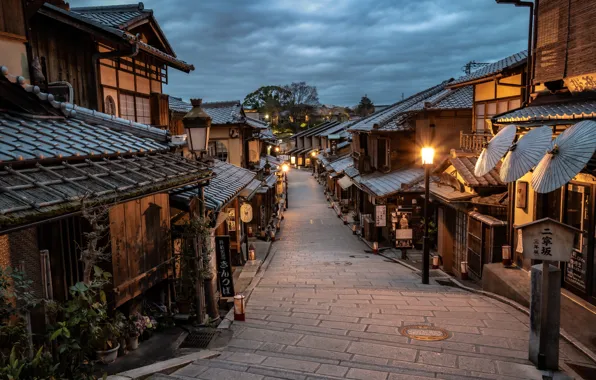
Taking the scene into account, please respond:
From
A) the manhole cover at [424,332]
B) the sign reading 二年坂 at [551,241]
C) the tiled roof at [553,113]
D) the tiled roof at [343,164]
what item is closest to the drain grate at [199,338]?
the manhole cover at [424,332]

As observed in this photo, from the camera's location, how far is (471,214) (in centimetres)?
1809

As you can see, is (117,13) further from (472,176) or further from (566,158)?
(472,176)

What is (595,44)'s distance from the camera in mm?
11750

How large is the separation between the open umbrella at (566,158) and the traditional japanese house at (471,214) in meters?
8.12

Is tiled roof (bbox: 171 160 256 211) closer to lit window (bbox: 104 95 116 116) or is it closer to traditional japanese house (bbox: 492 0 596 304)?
lit window (bbox: 104 95 116 116)

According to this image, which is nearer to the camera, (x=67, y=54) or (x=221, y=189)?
(x=67, y=54)

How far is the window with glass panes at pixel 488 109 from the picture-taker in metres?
18.8

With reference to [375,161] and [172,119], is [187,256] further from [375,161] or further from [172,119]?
[375,161]

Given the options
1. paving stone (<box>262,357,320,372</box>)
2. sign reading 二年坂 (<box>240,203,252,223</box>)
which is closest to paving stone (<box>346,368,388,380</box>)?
paving stone (<box>262,357,320,372</box>)

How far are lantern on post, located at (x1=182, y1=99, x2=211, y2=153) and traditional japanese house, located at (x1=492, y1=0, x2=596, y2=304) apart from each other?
8.64 m

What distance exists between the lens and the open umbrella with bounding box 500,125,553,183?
9211mm

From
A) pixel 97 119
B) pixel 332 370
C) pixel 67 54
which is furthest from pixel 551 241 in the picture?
pixel 67 54

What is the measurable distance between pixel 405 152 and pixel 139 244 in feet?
81.0

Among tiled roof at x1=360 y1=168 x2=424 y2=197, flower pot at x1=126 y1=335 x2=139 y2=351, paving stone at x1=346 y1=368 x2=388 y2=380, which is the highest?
tiled roof at x1=360 y1=168 x2=424 y2=197
